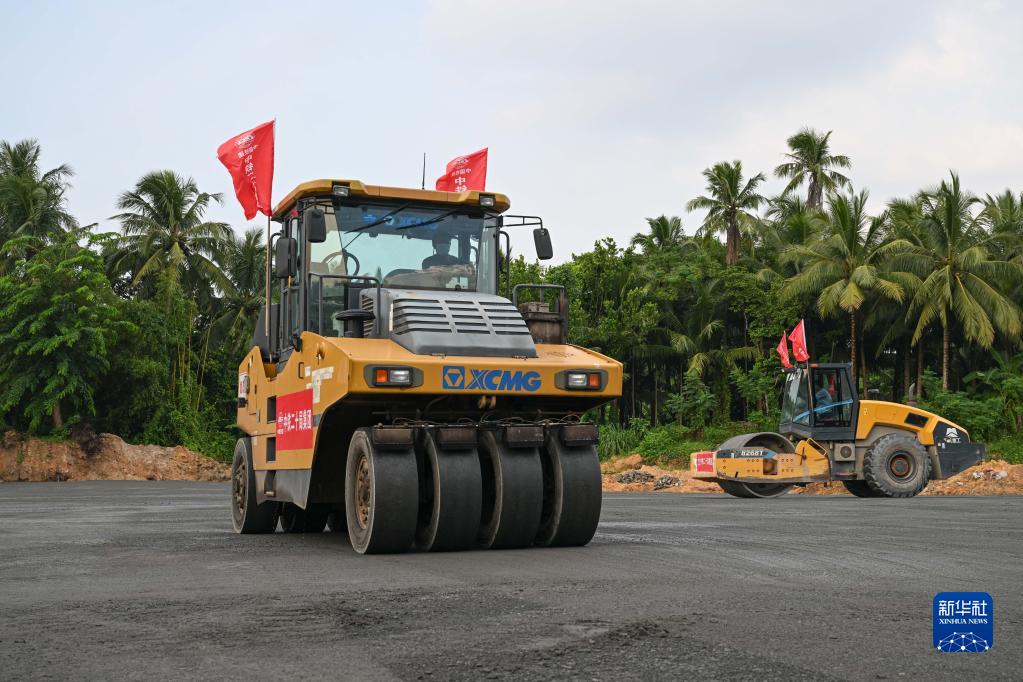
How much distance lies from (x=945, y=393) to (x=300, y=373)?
35177 mm

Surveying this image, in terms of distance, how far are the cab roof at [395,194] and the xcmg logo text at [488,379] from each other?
205 centimetres

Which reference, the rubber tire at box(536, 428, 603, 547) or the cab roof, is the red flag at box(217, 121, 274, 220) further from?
the rubber tire at box(536, 428, 603, 547)

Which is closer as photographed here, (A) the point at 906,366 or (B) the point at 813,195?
(A) the point at 906,366

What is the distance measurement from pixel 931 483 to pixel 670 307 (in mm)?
24148

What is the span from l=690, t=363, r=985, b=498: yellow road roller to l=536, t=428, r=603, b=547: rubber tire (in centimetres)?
1300

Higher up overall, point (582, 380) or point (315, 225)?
point (315, 225)

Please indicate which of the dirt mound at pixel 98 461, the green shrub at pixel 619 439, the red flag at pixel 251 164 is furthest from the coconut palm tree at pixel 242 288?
the red flag at pixel 251 164

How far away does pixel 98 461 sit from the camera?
139 ft

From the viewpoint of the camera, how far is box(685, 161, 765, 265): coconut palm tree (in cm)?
5438

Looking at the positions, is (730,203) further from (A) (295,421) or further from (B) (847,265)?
(A) (295,421)

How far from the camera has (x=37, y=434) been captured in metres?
42.3

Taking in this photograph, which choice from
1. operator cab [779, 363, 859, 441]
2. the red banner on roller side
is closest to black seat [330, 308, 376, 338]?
the red banner on roller side

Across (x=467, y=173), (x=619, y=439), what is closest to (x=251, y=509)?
(x=467, y=173)

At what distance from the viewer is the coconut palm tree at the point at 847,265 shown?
4300 cm
